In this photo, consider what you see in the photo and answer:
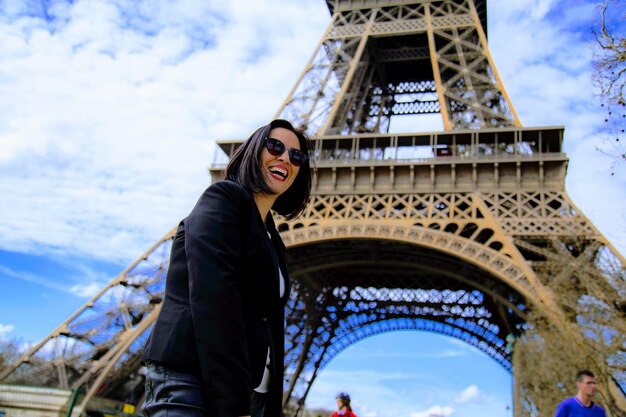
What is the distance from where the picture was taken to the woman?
5.26 ft

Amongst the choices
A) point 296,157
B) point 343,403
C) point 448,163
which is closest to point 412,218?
point 448,163

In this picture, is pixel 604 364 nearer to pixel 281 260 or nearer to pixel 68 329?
pixel 281 260

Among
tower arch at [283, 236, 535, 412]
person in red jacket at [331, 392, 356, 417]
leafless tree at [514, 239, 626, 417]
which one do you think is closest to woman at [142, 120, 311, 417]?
person in red jacket at [331, 392, 356, 417]

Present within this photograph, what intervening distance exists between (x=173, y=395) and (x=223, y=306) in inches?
11.0

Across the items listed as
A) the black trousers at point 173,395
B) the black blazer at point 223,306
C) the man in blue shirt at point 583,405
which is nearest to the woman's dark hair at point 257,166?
the black blazer at point 223,306

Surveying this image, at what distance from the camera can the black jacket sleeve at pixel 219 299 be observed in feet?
5.19

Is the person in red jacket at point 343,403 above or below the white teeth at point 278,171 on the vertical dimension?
above

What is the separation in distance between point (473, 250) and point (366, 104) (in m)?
13.2

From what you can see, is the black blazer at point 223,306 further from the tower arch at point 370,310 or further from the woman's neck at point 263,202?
the tower arch at point 370,310

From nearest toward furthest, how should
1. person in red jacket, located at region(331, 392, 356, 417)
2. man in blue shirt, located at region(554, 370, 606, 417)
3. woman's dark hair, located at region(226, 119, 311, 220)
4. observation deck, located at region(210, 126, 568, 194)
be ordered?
woman's dark hair, located at region(226, 119, 311, 220), man in blue shirt, located at region(554, 370, 606, 417), person in red jacket, located at region(331, 392, 356, 417), observation deck, located at region(210, 126, 568, 194)

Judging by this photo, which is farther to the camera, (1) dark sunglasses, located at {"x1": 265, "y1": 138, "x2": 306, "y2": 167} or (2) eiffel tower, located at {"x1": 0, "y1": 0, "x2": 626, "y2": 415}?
(2) eiffel tower, located at {"x1": 0, "y1": 0, "x2": 626, "y2": 415}

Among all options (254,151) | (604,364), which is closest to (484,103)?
(604,364)

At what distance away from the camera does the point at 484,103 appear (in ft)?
67.7

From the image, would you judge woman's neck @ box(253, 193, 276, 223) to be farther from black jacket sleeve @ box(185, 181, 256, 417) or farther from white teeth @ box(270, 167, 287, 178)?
black jacket sleeve @ box(185, 181, 256, 417)
